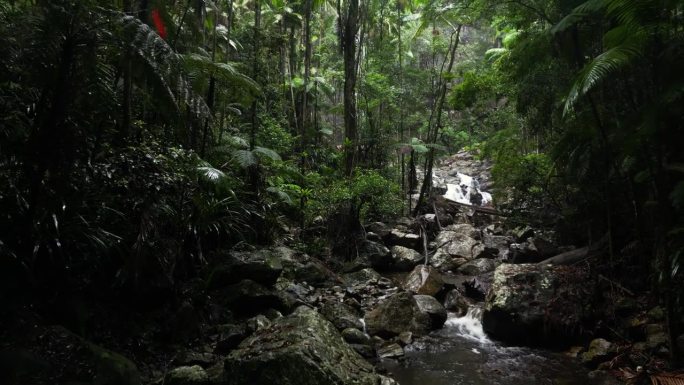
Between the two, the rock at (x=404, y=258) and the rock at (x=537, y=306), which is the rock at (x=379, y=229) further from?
the rock at (x=537, y=306)

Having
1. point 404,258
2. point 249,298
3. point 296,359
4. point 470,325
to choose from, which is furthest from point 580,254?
point 296,359

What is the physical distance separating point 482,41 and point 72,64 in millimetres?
33229

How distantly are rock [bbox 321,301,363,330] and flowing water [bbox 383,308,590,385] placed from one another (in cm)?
88

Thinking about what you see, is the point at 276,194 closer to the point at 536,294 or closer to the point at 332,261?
the point at 332,261

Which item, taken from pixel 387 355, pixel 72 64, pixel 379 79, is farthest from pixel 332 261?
pixel 379 79

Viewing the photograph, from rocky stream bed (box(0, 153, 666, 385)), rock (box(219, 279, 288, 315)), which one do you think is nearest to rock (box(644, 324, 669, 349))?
rocky stream bed (box(0, 153, 666, 385))

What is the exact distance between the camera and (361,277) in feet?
28.4

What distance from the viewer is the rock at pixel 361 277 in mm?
8453

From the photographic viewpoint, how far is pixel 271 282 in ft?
20.9

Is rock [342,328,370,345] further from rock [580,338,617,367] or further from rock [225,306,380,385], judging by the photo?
rock [580,338,617,367]

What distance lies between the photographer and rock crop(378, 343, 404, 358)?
5682 millimetres

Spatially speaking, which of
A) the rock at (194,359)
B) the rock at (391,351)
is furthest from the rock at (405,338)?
the rock at (194,359)

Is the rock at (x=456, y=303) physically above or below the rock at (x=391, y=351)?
above

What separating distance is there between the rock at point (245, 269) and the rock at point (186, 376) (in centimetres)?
169
